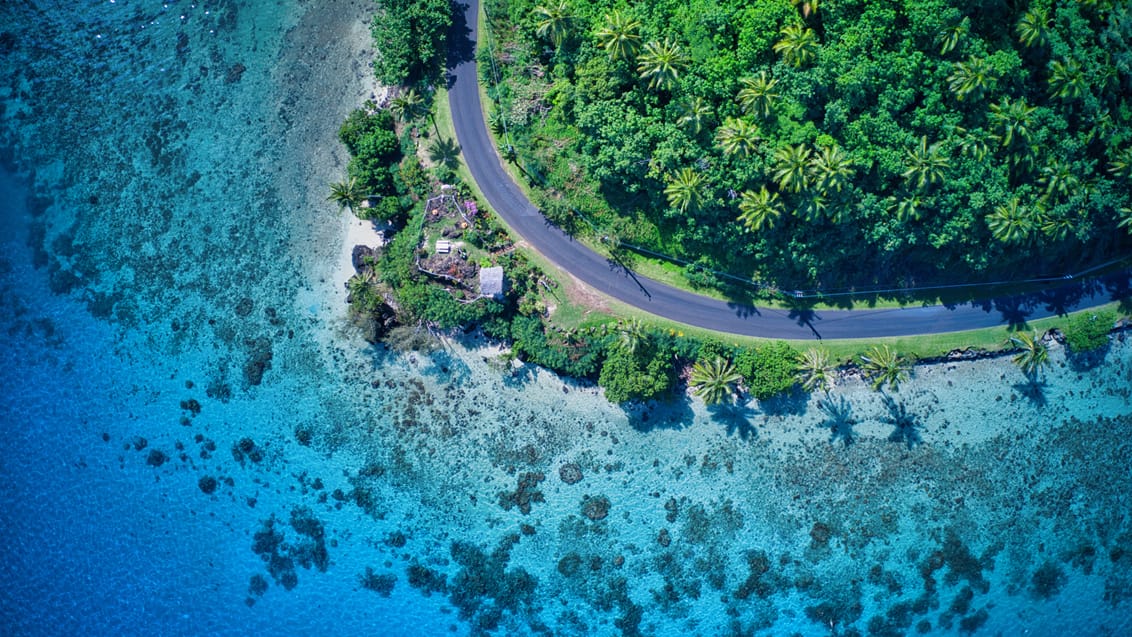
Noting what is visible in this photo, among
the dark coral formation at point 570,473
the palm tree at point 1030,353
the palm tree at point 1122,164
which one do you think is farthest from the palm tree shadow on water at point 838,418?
the palm tree at point 1122,164

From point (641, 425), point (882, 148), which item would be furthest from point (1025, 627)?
point (882, 148)

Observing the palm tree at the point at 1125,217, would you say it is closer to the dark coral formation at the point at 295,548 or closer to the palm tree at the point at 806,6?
the palm tree at the point at 806,6

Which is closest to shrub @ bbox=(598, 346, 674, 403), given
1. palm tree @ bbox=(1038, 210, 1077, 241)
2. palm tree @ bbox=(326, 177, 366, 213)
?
palm tree @ bbox=(326, 177, 366, 213)

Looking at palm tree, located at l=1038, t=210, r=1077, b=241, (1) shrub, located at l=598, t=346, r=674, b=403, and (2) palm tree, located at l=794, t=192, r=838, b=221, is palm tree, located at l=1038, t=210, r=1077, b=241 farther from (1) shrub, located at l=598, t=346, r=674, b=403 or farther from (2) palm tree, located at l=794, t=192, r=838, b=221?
(1) shrub, located at l=598, t=346, r=674, b=403

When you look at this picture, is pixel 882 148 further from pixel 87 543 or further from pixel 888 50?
pixel 87 543

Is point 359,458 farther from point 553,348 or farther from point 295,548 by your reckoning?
point 553,348

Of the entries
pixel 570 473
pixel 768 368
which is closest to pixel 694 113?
pixel 768 368
